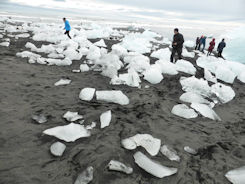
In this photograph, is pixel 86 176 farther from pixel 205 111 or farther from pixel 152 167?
pixel 205 111

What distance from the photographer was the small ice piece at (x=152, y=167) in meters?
2.02

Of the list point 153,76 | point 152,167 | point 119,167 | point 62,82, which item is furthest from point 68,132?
point 153,76

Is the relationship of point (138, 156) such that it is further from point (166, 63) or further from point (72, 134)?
point (166, 63)

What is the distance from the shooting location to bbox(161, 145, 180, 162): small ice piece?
90.4 inches

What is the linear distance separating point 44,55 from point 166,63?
4453 mm

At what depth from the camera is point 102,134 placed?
2.61 metres

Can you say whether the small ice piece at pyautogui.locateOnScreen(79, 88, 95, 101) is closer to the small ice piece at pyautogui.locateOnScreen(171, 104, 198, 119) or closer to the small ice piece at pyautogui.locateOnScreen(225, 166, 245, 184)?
the small ice piece at pyautogui.locateOnScreen(171, 104, 198, 119)

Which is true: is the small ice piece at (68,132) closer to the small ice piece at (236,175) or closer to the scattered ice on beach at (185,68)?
the small ice piece at (236,175)

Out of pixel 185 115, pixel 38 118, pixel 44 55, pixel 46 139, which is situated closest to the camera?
pixel 46 139

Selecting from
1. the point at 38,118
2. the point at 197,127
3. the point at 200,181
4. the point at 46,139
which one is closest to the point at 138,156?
the point at 200,181

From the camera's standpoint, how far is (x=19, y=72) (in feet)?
15.1

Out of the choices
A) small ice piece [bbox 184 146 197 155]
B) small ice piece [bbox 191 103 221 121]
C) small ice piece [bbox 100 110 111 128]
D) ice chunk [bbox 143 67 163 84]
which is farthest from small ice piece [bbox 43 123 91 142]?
ice chunk [bbox 143 67 163 84]

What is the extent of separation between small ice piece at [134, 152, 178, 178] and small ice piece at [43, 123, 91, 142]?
796 mm

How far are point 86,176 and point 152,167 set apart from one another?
737 mm
